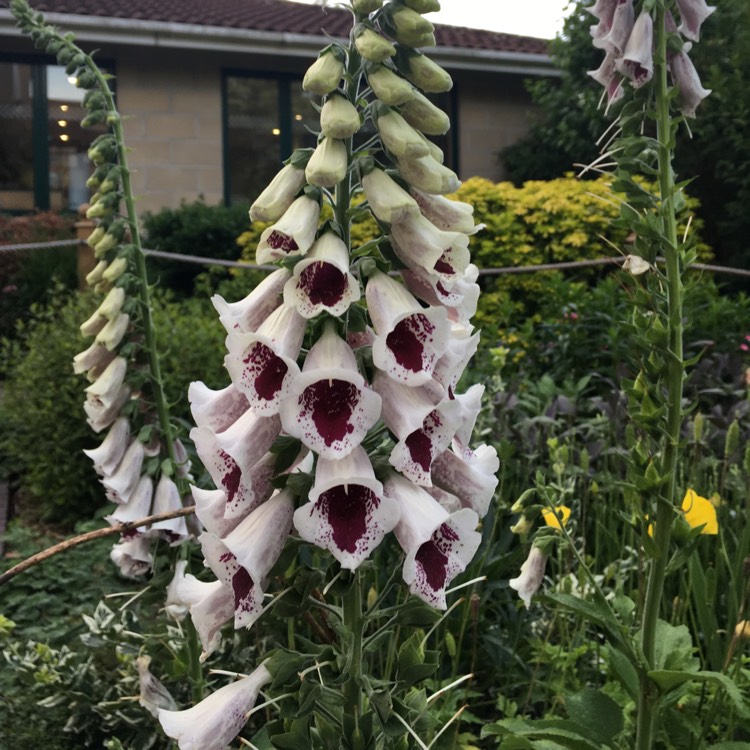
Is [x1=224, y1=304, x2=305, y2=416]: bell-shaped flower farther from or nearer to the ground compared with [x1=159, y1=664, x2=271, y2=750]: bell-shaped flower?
farther from the ground

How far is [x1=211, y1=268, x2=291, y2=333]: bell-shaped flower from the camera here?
4.24 ft

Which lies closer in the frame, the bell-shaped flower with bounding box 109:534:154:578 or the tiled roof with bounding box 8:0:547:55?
the bell-shaped flower with bounding box 109:534:154:578

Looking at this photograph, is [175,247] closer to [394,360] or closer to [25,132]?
[25,132]

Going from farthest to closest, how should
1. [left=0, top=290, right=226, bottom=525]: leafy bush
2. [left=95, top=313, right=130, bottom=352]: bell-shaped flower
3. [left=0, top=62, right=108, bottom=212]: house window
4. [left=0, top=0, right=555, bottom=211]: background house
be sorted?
[left=0, top=62, right=108, bottom=212]: house window < [left=0, top=0, right=555, bottom=211]: background house < [left=0, top=290, right=226, bottom=525]: leafy bush < [left=95, top=313, right=130, bottom=352]: bell-shaped flower

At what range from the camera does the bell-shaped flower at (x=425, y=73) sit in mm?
1283

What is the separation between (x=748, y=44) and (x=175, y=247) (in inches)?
294

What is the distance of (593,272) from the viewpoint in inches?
340

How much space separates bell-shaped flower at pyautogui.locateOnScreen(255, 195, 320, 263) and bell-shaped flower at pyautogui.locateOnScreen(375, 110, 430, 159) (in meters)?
0.14

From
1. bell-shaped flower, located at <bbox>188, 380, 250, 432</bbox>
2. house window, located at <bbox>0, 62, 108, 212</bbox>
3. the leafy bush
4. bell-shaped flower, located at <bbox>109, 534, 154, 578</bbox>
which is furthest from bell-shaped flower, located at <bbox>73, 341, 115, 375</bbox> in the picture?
house window, located at <bbox>0, 62, 108, 212</bbox>

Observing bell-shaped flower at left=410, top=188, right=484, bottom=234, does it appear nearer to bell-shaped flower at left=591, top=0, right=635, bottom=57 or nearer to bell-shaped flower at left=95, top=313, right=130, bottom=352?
bell-shaped flower at left=591, top=0, right=635, bottom=57

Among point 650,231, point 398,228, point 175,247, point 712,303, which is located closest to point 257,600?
point 398,228

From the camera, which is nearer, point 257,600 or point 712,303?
point 257,600

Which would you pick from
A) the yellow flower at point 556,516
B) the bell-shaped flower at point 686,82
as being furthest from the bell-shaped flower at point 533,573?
the bell-shaped flower at point 686,82

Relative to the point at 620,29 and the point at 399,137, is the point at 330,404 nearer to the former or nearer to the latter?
the point at 399,137
